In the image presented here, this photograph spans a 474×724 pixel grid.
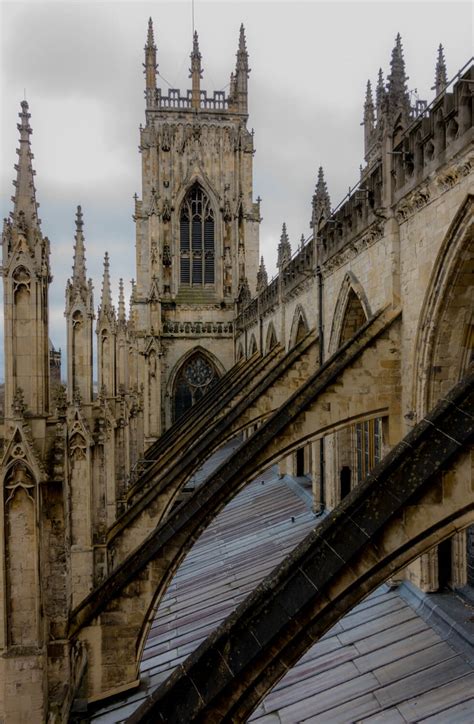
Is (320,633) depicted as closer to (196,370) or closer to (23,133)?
(23,133)

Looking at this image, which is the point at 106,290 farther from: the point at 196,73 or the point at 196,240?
the point at 196,73

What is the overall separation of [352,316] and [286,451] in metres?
4.15

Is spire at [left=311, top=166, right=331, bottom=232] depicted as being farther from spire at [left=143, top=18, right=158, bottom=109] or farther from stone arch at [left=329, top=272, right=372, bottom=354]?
spire at [left=143, top=18, right=158, bottom=109]

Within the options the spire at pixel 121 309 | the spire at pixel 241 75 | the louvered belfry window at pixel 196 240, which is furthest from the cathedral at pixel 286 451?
the spire at pixel 241 75

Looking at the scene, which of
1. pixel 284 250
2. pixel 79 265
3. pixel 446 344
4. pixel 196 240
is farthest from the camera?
pixel 196 240

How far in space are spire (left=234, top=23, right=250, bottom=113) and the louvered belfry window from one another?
19.5 ft

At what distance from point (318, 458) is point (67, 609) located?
720 cm

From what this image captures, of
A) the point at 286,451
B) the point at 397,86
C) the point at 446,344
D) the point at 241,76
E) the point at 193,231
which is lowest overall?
the point at 286,451

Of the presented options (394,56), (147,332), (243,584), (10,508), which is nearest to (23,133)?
(10,508)

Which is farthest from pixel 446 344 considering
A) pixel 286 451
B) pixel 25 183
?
pixel 25 183

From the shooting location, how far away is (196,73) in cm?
3306

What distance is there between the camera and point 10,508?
7.21 meters

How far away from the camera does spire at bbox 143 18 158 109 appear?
32.0m

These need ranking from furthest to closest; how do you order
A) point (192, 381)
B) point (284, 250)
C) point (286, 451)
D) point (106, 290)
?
point (192, 381)
point (284, 250)
point (106, 290)
point (286, 451)
